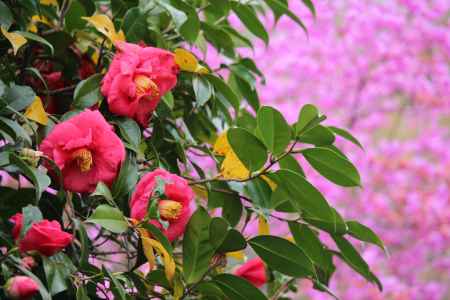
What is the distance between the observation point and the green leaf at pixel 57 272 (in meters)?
0.55

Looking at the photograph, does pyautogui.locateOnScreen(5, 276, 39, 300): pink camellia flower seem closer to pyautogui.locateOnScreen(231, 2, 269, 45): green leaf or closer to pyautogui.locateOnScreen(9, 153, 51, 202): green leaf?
pyautogui.locateOnScreen(9, 153, 51, 202): green leaf

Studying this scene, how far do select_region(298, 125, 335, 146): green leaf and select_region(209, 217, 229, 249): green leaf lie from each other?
117 millimetres

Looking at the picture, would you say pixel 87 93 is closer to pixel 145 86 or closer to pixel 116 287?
pixel 145 86

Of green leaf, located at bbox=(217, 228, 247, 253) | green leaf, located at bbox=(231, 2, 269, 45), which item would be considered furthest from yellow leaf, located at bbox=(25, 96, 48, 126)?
green leaf, located at bbox=(231, 2, 269, 45)

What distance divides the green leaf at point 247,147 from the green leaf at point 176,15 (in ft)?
0.43

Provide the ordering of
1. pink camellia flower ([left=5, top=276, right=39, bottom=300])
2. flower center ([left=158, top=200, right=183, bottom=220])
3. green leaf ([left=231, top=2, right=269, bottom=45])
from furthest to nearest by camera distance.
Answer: green leaf ([left=231, top=2, right=269, bottom=45]) → flower center ([left=158, top=200, right=183, bottom=220]) → pink camellia flower ([left=5, top=276, right=39, bottom=300])

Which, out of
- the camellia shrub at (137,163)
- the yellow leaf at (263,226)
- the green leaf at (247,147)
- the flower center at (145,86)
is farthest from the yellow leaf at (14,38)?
the yellow leaf at (263,226)

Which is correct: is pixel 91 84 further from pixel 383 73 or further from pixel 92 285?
pixel 383 73

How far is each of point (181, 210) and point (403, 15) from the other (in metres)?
3.47

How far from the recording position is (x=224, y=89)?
0.77 meters

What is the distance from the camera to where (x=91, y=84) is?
0.68 meters

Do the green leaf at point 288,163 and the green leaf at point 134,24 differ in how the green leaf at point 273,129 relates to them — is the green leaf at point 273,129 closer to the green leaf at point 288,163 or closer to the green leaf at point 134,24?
the green leaf at point 288,163

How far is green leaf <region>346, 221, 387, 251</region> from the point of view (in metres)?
0.74

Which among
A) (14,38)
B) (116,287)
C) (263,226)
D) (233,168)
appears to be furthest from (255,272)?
(14,38)
